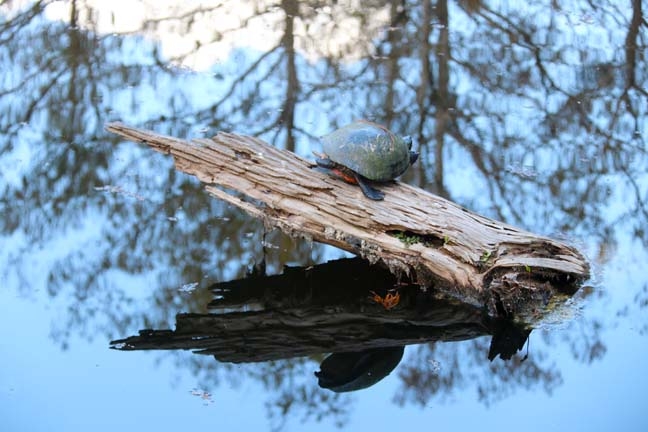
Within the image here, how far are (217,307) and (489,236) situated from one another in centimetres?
196

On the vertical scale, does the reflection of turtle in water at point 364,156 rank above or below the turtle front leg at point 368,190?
above

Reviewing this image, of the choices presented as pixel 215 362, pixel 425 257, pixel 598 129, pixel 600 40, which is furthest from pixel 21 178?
pixel 600 40

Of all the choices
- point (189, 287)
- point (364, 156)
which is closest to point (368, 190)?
point (364, 156)

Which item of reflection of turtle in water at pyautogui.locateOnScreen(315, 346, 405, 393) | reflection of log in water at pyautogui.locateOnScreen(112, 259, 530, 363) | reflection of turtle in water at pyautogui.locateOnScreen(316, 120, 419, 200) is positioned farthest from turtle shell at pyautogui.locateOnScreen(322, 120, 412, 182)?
reflection of turtle in water at pyautogui.locateOnScreen(315, 346, 405, 393)

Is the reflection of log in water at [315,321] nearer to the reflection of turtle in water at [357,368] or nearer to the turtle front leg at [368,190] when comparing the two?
the reflection of turtle in water at [357,368]

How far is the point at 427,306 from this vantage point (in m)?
6.18

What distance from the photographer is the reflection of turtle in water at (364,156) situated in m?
6.16

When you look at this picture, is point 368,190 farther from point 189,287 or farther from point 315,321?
point 189,287

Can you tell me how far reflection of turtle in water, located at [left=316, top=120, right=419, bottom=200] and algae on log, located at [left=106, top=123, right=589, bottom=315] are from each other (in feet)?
0.30

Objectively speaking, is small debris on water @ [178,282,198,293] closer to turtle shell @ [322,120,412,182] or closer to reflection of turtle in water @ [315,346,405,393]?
reflection of turtle in water @ [315,346,405,393]

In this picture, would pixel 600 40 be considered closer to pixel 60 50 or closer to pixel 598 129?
pixel 598 129

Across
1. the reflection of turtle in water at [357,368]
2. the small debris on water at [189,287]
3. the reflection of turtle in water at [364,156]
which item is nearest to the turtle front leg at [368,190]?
the reflection of turtle in water at [364,156]

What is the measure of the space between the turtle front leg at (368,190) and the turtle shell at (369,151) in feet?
0.27

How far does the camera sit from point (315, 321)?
19.9 ft
